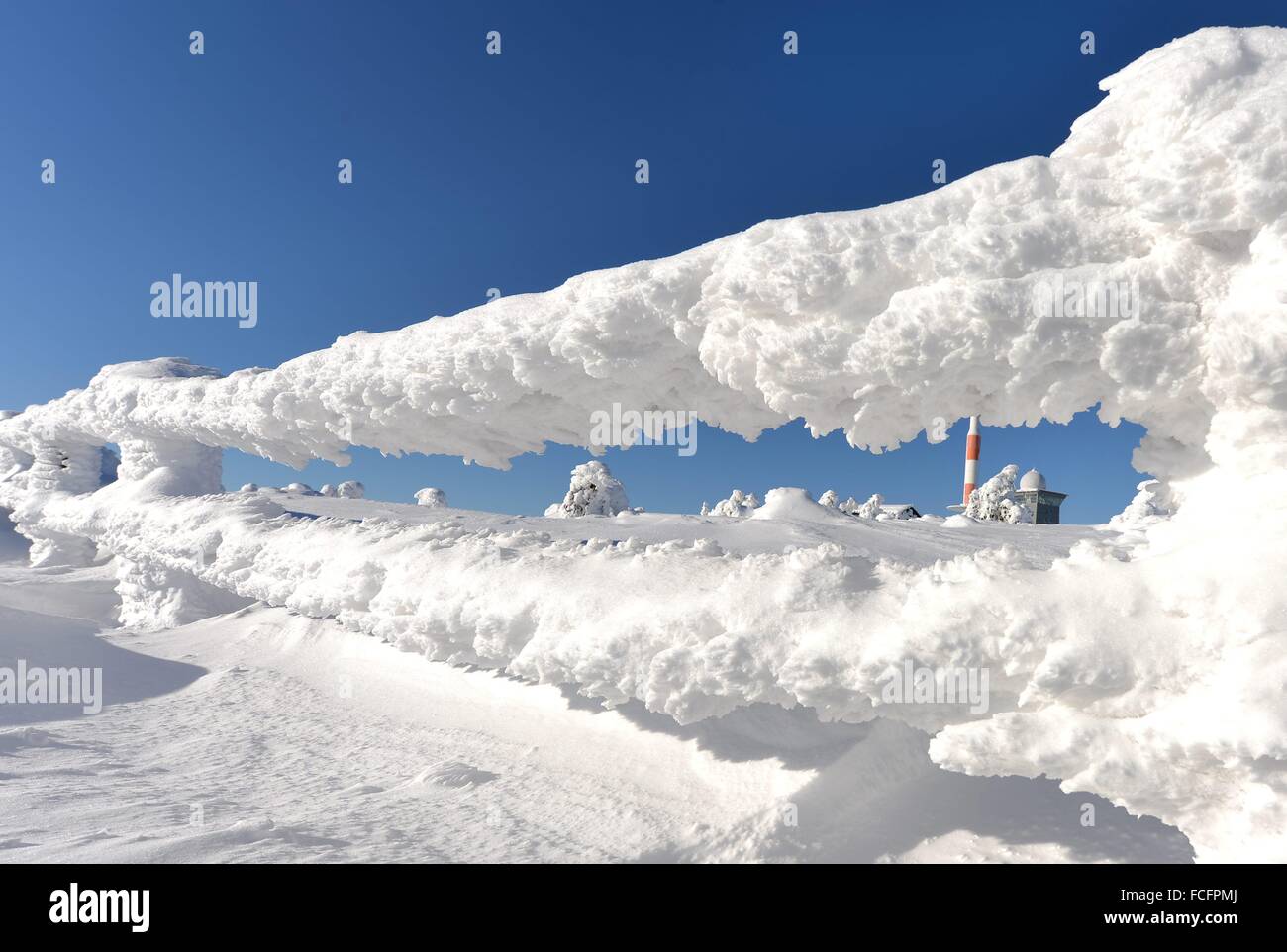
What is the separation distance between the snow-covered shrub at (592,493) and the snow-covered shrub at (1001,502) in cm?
1614

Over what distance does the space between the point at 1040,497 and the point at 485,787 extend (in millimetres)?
29972

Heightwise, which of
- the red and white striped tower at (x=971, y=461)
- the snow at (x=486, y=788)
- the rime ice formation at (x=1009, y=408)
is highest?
the red and white striped tower at (x=971, y=461)

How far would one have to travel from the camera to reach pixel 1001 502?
2866 centimetres

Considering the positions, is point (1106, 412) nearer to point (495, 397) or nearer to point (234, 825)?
point (495, 397)

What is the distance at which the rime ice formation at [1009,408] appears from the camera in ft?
6.32

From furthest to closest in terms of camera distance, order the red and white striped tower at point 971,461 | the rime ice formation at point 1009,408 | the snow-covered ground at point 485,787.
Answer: the red and white striped tower at point 971,461 → the snow-covered ground at point 485,787 → the rime ice formation at point 1009,408

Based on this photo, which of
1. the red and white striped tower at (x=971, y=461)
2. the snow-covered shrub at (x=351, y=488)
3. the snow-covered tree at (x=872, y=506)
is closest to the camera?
the snow-covered shrub at (x=351, y=488)

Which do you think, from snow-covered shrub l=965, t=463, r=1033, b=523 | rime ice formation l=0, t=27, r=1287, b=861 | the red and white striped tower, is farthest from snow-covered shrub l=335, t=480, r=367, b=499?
the red and white striped tower

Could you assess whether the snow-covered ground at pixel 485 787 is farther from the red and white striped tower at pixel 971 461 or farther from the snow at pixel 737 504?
the red and white striped tower at pixel 971 461

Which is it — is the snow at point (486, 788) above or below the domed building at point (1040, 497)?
below

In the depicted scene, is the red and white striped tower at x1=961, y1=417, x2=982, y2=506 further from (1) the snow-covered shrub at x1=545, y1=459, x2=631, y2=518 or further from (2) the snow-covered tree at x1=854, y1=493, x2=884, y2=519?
(1) the snow-covered shrub at x1=545, y1=459, x2=631, y2=518

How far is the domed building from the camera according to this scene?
1097 inches

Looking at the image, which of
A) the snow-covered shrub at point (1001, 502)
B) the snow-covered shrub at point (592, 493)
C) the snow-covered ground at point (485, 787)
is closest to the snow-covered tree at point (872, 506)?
the snow-covered shrub at point (1001, 502)

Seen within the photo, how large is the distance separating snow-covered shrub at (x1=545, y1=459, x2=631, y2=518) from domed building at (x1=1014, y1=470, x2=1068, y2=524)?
1857cm
